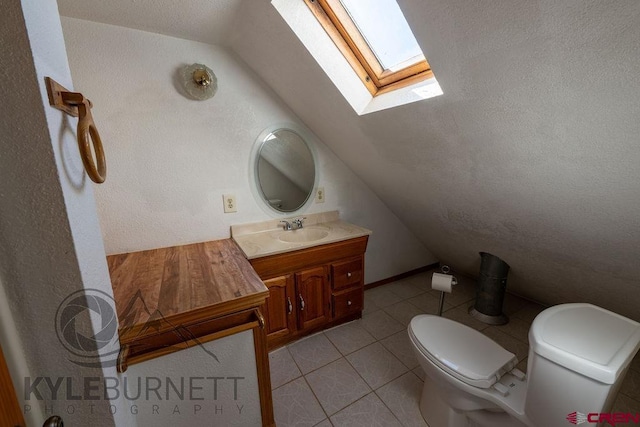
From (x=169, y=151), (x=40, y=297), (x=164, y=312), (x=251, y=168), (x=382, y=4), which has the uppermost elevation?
(x=382, y=4)

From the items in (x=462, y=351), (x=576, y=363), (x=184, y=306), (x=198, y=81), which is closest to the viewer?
(x=576, y=363)

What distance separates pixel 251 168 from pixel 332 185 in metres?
0.71

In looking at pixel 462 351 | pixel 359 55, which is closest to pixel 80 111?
pixel 359 55

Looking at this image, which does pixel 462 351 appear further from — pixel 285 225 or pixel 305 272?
→ pixel 285 225

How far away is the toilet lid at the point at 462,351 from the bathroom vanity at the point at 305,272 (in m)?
0.64

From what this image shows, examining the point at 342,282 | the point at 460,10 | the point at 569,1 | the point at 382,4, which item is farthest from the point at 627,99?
the point at 342,282

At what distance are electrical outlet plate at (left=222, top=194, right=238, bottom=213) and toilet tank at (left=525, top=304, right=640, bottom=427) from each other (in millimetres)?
1673

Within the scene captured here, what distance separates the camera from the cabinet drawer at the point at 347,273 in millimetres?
1783

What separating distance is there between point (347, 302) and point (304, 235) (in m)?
0.63

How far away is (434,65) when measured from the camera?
37.1 inches

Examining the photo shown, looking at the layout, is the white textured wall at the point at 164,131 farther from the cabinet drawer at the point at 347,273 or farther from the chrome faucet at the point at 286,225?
the cabinet drawer at the point at 347,273

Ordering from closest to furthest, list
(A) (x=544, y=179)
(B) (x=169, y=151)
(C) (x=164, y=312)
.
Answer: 1. (C) (x=164, y=312)
2. (A) (x=544, y=179)
3. (B) (x=169, y=151)

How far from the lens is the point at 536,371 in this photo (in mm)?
788

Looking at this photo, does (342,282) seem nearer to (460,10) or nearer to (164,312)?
(164,312)
